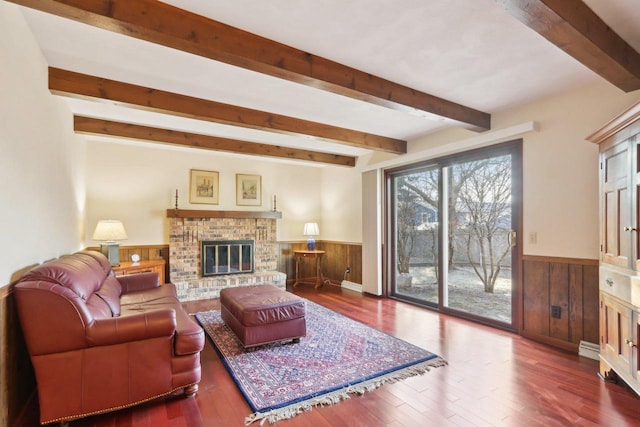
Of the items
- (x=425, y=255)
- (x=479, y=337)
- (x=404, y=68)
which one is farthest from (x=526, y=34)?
(x=425, y=255)

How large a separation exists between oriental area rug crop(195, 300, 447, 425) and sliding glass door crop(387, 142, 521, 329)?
139 cm

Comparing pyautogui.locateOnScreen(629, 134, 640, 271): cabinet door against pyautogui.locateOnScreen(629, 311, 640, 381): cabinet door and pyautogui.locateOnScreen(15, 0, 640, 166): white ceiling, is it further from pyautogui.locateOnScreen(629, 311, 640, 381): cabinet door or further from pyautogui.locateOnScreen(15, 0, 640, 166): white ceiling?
pyautogui.locateOnScreen(15, 0, 640, 166): white ceiling

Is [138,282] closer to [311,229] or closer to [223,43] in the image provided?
[223,43]

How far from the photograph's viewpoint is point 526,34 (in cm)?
209

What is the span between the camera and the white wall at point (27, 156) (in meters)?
1.80

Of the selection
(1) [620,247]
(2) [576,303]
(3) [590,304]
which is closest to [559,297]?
(2) [576,303]

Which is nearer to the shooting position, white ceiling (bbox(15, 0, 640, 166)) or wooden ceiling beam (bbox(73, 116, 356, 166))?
white ceiling (bbox(15, 0, 640, 166))

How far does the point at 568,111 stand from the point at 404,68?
1740 millimetres

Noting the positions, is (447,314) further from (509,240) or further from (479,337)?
(509,240)

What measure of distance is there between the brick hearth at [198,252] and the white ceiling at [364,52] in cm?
243

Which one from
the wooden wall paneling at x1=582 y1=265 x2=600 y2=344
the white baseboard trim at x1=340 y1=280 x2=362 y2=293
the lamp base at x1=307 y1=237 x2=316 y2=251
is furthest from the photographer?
the lamp base at x1=307 y1=237 x2=316 y2=251

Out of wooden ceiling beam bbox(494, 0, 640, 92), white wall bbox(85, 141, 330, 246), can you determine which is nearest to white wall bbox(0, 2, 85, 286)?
white wall bbox(85, 141, 330, 246)

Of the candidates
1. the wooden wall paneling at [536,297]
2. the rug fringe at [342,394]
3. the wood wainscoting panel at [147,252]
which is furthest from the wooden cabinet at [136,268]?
the wooden wall paneling at [536,297]

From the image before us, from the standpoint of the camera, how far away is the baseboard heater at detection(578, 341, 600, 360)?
2791mm
